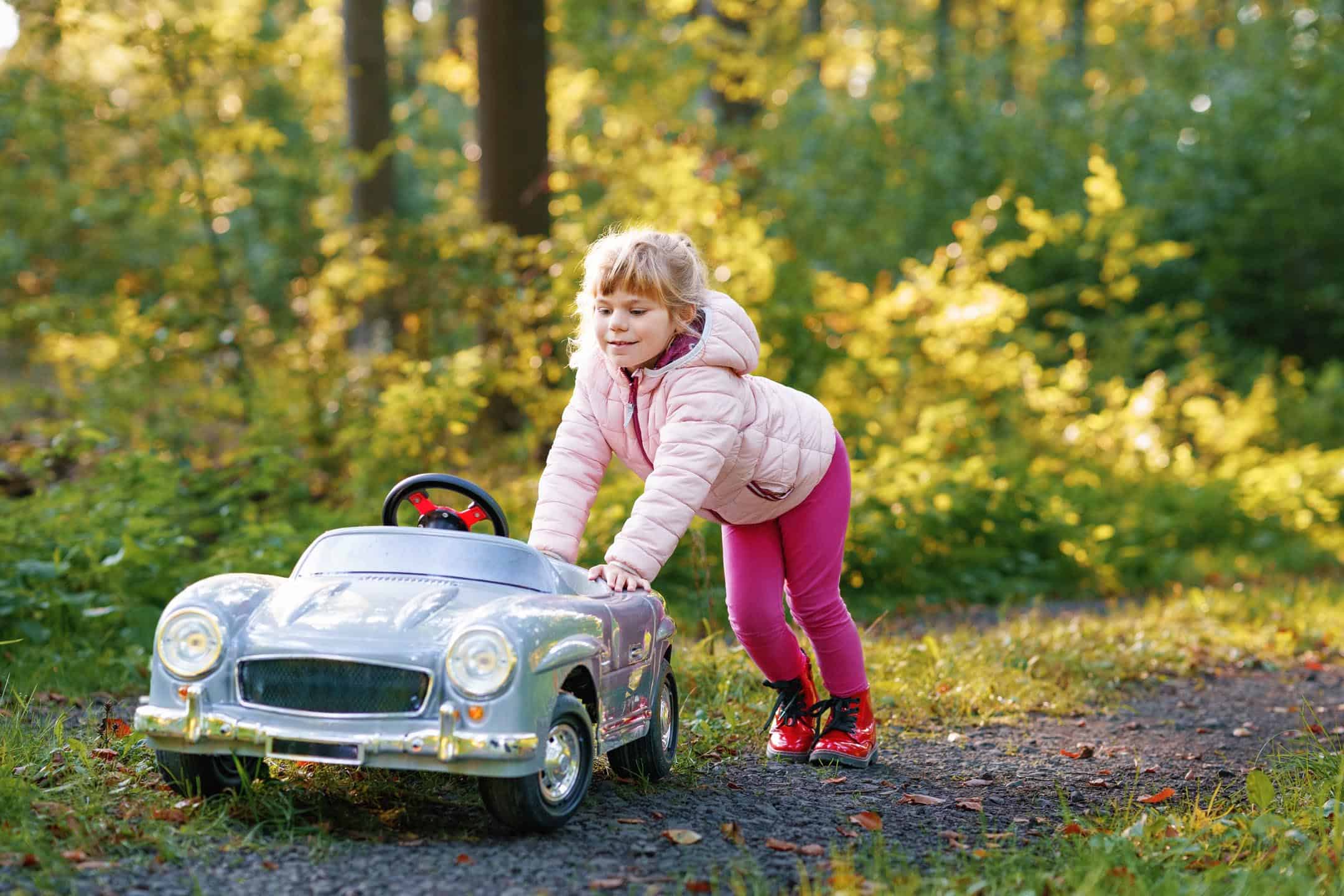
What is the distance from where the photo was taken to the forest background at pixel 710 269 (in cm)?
791

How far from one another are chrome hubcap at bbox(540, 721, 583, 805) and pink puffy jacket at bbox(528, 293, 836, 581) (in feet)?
1.78

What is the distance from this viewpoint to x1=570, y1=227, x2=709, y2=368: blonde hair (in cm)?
394

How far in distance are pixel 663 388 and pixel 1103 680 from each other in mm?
3079

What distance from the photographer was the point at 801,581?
177 inches

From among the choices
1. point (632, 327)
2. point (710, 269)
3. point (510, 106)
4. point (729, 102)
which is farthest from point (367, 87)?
point (632, 327)

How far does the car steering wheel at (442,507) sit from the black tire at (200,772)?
81 cm

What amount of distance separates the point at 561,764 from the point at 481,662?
0.44m

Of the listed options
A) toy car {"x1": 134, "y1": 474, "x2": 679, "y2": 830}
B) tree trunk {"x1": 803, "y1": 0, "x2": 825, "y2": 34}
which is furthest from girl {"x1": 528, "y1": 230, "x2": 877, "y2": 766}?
tree trunk {"x1": 803, "y1": 0, "x2": 825, "y2": 34}

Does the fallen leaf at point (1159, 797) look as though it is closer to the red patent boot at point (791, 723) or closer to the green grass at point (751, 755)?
the green grass at point (751, 755)

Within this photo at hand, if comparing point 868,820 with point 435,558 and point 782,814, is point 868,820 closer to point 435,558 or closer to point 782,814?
point 782,814

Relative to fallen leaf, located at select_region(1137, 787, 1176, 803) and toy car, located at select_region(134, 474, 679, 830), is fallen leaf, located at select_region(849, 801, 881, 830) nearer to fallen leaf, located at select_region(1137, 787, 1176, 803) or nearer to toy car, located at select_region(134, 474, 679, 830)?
toy car, located at select_region(134, 474, 679, 830)

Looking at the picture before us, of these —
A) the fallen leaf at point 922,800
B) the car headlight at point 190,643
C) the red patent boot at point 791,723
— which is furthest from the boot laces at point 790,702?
the car headlight at point 190,643

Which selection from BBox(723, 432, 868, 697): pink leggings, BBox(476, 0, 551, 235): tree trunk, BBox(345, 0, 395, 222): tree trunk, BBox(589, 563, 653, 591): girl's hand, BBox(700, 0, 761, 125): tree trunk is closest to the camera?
BBox(589, 563, 653, 591): girl's hand

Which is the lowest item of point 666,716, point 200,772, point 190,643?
point 666,716
